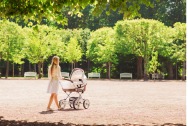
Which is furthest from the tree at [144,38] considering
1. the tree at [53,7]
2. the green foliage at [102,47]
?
the tree at [53,7]

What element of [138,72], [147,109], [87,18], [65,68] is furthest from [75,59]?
[147,109]

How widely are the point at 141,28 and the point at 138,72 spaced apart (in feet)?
27.6

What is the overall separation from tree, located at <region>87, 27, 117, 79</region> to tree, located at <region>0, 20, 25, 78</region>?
11.3 metres

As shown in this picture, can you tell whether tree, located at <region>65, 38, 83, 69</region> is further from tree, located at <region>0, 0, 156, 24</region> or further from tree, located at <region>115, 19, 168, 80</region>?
tree, located at <region>0, 0, 156, 24</region>

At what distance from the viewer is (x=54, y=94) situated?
12.5 metres

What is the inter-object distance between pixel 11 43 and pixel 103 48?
13.4m

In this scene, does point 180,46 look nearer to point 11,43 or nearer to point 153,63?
point 153,63

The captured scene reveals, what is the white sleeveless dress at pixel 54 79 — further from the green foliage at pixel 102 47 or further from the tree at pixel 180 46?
the green foliage at pixel 102 47

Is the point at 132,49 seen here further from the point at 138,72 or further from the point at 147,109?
the point at 147,109

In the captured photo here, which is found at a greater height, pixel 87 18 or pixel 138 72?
pixel 87 18

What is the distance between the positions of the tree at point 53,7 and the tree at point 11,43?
40776mm

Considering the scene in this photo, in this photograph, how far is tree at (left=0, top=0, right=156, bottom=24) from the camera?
Answer: 957 cm

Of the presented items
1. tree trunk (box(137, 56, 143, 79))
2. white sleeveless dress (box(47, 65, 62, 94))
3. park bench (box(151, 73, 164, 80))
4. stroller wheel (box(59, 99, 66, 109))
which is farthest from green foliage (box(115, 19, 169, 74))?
white sleeveless dress (box(47, 65, 62, 94))

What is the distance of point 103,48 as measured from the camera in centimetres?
5362
